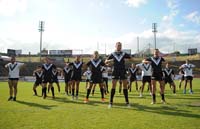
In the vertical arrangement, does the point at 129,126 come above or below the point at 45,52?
below

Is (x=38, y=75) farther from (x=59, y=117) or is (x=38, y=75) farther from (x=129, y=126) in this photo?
(x=129, y=126)

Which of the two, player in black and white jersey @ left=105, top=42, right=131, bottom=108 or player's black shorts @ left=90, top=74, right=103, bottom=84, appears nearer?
player in black and white jersey @ left=105, top=42, right=131, bottom=108

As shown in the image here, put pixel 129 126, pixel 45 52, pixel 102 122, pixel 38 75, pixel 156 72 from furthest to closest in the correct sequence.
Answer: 1. pixel 45 52
2. pixel 38 75
3. pixel 156 72
4. pixel 102 122
5. pixel 129 126

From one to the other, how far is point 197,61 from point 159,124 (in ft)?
239

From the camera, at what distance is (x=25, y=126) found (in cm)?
816

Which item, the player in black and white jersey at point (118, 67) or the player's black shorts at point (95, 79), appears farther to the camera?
the player's black shorts at point (95, 79)

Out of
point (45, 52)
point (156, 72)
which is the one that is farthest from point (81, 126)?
point (45, 52)

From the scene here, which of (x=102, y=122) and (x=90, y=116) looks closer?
(x=102, y=122)

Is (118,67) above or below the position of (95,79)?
above

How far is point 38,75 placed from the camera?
2073cm

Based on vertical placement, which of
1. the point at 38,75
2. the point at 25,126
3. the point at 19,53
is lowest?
the point at 25,126

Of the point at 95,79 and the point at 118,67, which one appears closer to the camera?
the point at 118,67

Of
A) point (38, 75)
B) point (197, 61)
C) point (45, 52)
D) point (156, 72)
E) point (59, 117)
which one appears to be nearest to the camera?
point (59, 117)

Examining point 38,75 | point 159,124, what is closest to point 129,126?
point 159,124
